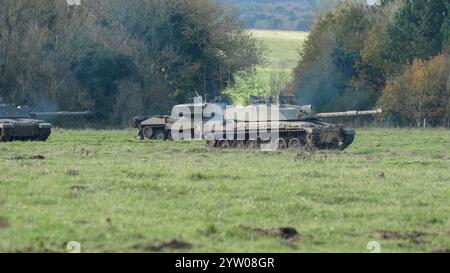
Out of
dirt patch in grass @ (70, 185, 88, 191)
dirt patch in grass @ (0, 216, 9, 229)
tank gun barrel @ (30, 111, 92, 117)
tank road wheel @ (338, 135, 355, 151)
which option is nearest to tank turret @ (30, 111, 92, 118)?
tank gun barrel @ (30, 111, 92, 117)

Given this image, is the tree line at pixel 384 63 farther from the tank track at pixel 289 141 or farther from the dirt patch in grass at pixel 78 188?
the dirt patch in grass at pixel 78 188

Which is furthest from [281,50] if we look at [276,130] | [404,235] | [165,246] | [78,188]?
[165,246]

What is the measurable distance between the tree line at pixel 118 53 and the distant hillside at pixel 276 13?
8451 cm

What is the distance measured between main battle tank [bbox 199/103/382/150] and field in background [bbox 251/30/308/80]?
157 ft

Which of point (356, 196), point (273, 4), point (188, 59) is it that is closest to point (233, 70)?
point (188, 59)

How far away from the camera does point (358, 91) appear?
55.1 metres

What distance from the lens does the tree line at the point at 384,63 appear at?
50094mm

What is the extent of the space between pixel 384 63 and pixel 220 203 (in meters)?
40.6

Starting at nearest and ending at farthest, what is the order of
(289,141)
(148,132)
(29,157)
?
(29,157) < (289,141) < (148,132)

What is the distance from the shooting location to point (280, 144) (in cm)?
3044

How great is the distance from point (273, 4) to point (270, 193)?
17298 centimetres

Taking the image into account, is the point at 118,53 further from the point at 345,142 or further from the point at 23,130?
the point at 345,142

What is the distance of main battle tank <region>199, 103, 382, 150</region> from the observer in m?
30.2

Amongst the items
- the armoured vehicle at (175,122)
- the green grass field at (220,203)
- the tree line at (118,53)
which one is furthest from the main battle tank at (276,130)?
the tree line at (118,53)
